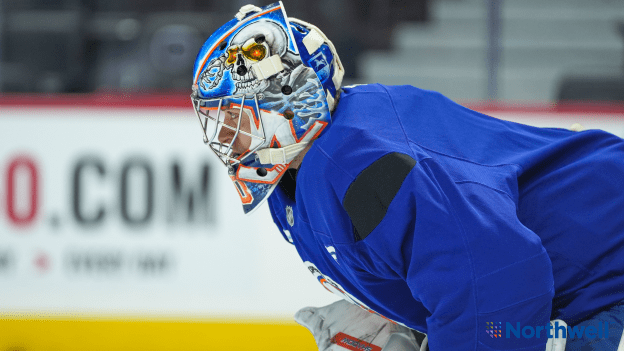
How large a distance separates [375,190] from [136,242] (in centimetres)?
191

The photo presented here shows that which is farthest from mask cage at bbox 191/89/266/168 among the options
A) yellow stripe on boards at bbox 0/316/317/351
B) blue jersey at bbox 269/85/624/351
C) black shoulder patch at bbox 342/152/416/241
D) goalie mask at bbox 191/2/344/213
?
yellow stripe on boards at bbox 0/316/317/351

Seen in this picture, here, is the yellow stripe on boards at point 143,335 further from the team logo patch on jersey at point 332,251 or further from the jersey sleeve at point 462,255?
the jersey sleeve at point 462,255

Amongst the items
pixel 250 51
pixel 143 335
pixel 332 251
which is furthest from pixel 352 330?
pixel 143 335

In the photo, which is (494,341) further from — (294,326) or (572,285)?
(294,326)

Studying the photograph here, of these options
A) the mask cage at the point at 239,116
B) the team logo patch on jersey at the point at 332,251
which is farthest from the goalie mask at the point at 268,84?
the team logo patch on jersey at the point at 332,251

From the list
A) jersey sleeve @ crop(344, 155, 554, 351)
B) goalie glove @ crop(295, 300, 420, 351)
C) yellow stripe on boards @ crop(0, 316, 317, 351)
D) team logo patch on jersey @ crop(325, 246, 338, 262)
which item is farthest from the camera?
yellow stripe on boards @ crop(0, 316, 317, 351)

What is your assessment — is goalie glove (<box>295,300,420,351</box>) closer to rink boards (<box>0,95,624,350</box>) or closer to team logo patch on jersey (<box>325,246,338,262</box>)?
team logo patch on jersey (<box>325,246,338,262</box>)

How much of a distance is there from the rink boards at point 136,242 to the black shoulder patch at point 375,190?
1626 millimetres

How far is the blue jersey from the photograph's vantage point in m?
1.06

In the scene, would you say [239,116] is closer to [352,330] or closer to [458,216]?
[458,216]

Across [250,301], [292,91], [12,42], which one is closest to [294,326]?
[250,301]

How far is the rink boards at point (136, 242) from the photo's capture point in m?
2.75

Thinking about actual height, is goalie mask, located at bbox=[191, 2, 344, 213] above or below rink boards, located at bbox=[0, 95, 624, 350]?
above

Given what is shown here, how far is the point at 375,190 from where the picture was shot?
3.62 feet
